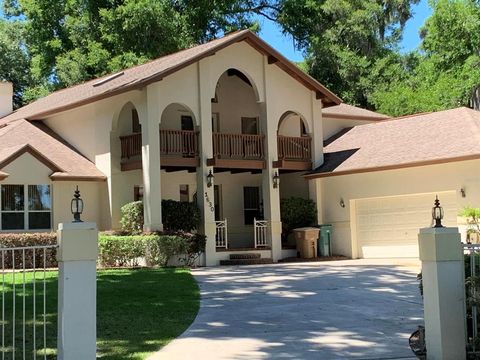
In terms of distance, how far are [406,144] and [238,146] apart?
622 centimetres

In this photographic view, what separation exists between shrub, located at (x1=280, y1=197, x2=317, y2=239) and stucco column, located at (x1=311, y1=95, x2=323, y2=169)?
5.81ft

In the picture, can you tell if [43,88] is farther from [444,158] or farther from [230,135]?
[444,158]

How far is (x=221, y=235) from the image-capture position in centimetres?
2481

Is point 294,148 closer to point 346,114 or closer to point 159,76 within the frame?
point 346,114

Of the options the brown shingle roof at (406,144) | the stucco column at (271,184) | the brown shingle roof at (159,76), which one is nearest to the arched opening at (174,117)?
the brown shingle roof at (159,76)

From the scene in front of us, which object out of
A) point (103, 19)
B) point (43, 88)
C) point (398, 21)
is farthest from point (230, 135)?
point (398, 21)

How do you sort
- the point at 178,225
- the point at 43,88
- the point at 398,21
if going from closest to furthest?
the point at 178,225 → the point at 43,88 → the point at 398,21

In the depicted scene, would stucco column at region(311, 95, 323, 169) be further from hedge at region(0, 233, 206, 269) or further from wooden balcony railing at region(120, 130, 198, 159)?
hedge at region(0, 233, 206, 269)

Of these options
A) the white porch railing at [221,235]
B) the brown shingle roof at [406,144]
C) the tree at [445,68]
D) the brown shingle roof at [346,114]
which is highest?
the tree at [445,68]

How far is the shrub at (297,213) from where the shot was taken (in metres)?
26.0

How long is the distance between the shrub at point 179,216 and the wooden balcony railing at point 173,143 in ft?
5.91

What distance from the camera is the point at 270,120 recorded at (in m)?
25.4

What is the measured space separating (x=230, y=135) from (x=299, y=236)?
4.57 metres

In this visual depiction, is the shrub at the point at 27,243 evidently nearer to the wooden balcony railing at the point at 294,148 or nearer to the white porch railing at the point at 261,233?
the white porch railing at the point at 261,233
